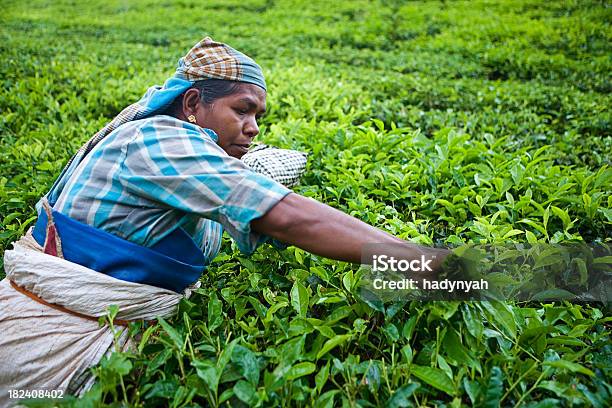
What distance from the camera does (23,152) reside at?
3273 millimetres

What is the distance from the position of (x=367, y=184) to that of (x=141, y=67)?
14.5 feet

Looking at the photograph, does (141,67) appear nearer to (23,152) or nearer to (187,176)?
(23,152)

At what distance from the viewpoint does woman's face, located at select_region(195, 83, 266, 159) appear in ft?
6.02

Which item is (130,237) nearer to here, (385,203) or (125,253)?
(125,253)

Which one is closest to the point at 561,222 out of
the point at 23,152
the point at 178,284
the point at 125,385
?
the point at 178,284

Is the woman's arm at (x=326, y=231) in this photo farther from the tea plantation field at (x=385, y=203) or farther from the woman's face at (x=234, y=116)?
the woman's face at (x=234, y=116)

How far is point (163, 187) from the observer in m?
1.42

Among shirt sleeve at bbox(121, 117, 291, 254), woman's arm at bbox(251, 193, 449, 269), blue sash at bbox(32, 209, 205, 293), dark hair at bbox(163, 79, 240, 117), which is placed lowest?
blue sash at bbox(32, 209, 205, 293)

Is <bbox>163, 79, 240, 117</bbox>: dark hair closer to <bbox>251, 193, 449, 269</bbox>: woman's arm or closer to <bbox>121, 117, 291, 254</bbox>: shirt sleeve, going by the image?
<bbox>121, 117, 291, 254</bbox>: shirt sleeve

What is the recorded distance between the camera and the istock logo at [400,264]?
4.56 ft

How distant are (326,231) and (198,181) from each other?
1.31 ft

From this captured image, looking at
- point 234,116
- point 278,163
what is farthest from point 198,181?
point 278,163

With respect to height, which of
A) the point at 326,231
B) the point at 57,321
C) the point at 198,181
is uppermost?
the point at 198,181

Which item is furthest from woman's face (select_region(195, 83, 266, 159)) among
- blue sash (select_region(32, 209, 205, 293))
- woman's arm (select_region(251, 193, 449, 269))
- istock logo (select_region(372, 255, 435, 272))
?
istock logo (select_region(372, 255, 435, 272))
